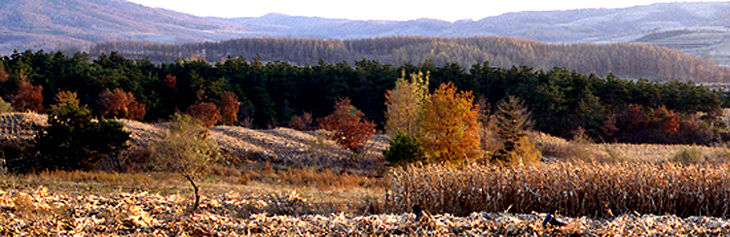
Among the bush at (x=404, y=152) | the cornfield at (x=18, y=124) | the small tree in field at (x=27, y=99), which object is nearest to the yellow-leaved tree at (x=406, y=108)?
the bush at (x=404, y=152)

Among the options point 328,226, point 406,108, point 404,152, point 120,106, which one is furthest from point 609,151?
point 120,106

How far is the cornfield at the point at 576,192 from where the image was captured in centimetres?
834

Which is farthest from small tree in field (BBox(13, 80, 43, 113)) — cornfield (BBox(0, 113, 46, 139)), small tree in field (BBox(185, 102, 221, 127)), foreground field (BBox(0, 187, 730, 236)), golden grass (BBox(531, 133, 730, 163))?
golden grass (BBox(531, 133, 730, 163))

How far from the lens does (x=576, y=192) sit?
836 centimetres

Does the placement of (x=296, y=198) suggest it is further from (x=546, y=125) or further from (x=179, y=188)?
(x=546, y=125)

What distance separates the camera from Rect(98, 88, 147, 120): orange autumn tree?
34.9m

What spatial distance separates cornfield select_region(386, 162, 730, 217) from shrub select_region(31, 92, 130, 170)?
1273cm

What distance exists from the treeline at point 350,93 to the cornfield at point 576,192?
28.5 meters

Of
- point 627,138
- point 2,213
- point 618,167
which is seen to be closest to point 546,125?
point 627,138

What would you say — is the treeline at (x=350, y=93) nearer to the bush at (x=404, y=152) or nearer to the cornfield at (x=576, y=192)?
the bush at (x=404, y=152)

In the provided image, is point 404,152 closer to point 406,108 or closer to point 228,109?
point 406,108

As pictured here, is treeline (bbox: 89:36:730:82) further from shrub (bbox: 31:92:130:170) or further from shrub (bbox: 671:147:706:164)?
shrub (bbox: 671:147:706:164)

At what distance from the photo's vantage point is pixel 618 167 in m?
9.25

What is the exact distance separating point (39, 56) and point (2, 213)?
46068 mm
